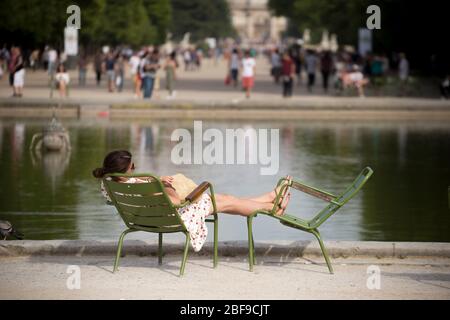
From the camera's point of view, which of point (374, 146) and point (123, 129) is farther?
point (123, 129)

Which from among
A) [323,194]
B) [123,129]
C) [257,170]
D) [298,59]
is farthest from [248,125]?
[298,59]

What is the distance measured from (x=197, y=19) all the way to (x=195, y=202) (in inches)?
5673

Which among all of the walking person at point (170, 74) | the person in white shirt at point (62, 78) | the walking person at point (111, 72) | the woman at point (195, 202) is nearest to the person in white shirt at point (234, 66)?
the walking person at point (111, 72)

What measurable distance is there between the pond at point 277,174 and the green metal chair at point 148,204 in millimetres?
2966

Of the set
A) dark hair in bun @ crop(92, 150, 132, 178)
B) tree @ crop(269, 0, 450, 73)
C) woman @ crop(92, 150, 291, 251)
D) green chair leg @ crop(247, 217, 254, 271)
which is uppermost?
tree @ crop(269, 0, 450, 73)

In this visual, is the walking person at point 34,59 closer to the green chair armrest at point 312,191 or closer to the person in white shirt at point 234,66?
the person in white shirt at point 234,66

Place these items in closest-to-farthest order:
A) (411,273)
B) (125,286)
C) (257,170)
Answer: (125,286) → (411,273) → (257,170)

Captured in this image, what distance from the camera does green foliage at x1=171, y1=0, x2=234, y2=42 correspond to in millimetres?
147750

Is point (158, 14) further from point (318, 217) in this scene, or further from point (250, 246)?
point (250, 246)

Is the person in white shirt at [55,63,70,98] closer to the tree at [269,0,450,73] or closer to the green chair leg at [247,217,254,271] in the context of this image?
the tree at [269,0,450,73]

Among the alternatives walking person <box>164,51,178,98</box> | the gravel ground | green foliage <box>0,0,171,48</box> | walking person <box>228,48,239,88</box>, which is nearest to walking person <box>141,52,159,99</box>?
walking person <box>164,51,178,98</box>

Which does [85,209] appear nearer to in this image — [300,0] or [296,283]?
[296,283]

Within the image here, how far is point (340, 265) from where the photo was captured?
33.9 ft

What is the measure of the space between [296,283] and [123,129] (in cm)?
1883
